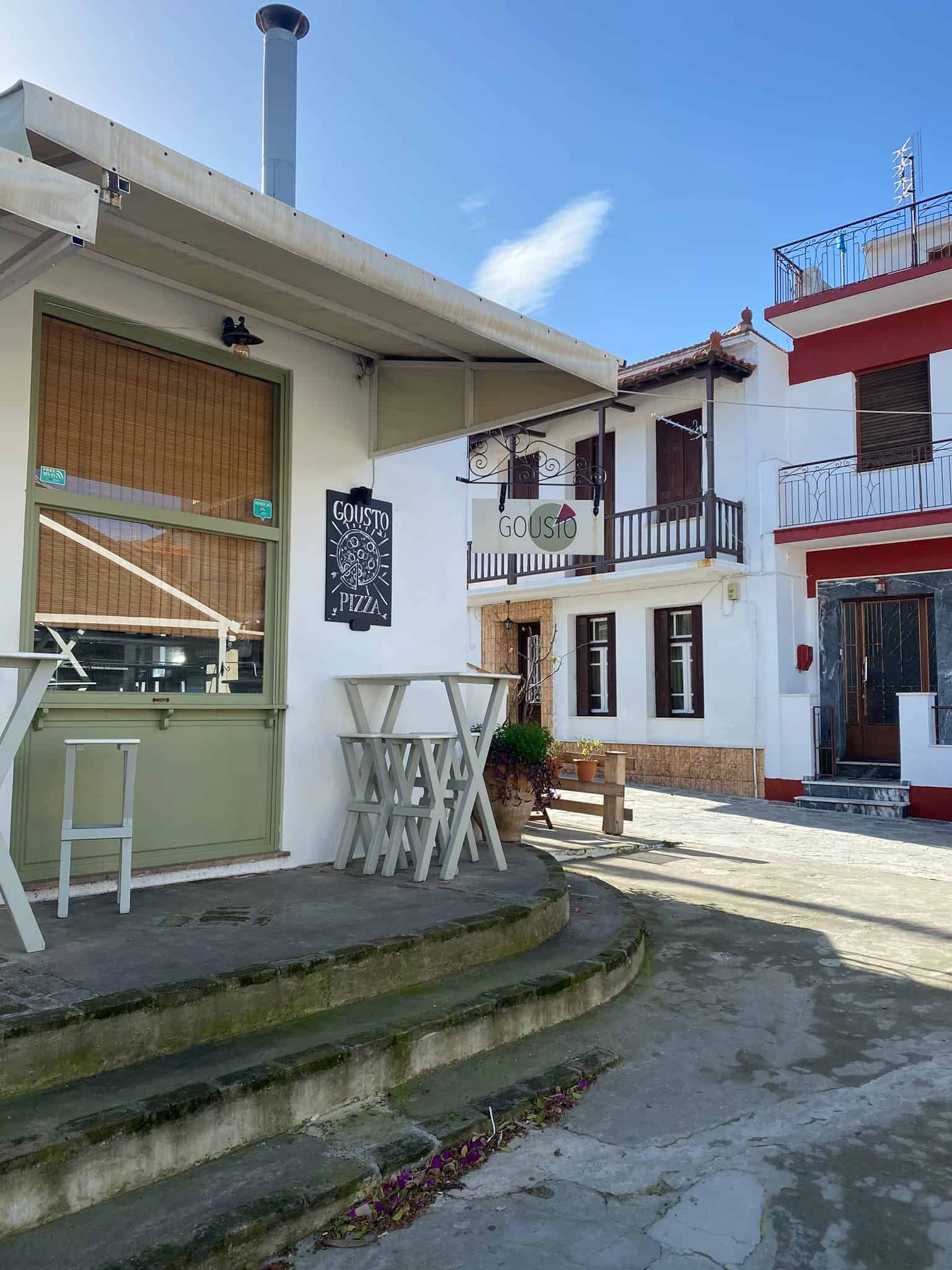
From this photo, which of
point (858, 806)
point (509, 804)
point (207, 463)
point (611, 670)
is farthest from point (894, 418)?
point (207, 463)

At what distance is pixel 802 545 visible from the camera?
13.9 meters

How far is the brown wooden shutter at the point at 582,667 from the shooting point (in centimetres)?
1712

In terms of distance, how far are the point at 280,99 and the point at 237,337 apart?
2.01m

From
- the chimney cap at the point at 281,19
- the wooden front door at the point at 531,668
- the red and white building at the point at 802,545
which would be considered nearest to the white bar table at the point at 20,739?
the chimney cap at the point at 281,19

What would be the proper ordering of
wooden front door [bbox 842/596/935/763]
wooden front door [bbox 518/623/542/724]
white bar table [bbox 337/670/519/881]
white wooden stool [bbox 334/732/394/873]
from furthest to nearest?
wooden front door [bbox 518/623/542/724] → wooden front door [bbox 842/596/935/763] → white wooden stool [bbox 334/732/394/873] → white bar table [bbox 337/670/519/881]

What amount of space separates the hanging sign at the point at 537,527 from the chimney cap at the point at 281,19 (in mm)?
3309

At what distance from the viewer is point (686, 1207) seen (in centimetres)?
250

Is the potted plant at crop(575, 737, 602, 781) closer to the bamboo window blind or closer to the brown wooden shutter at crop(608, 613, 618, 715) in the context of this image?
the bamboo window blind

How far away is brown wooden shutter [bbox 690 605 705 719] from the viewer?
598 inches

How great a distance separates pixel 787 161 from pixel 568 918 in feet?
30.6

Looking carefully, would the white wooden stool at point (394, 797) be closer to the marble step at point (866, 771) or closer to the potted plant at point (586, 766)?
the potted plant at point (586, 766)

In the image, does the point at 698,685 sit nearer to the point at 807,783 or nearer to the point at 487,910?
the point at 807,783

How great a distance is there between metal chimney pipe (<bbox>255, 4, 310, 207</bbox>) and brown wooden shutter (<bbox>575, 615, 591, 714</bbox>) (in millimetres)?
11914

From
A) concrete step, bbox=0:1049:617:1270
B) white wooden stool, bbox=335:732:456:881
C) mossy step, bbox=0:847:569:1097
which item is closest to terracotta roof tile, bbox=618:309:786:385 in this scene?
white wooden stool, bbox=335:732:456:881
